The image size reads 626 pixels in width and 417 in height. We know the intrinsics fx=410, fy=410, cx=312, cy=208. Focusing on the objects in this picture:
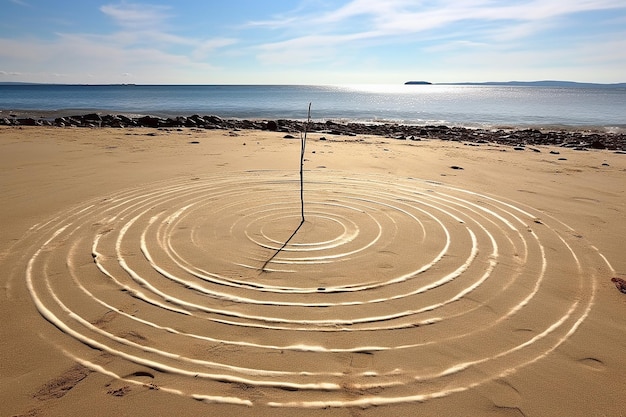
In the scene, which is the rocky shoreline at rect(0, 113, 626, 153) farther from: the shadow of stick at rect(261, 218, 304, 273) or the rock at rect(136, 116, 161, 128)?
the shadow of stick at rect(261, 218, 304, 273)

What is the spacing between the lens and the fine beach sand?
2.62m

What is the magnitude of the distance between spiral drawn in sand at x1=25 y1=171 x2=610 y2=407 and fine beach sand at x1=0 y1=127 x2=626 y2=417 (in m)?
0.02

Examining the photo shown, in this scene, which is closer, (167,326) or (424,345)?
(424,345)

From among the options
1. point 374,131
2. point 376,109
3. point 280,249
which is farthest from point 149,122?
point 376,109

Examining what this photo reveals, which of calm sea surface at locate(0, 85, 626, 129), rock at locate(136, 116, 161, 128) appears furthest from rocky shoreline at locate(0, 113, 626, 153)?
calm sea surface at locate(0, 85, 626, 129)

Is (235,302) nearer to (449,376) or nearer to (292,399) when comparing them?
(292,399)

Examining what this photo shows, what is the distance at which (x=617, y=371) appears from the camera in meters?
2.84

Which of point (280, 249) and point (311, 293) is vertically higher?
point (280, 249)

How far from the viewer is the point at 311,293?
3.89 metres

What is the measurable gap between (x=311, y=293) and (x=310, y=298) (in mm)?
96

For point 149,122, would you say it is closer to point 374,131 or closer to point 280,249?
point 374,131

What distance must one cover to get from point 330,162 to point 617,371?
7.59 meters

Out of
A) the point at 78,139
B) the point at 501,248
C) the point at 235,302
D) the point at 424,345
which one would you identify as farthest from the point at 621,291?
the point at 78,139

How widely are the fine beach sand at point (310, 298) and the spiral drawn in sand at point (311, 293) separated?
0.8 inches
